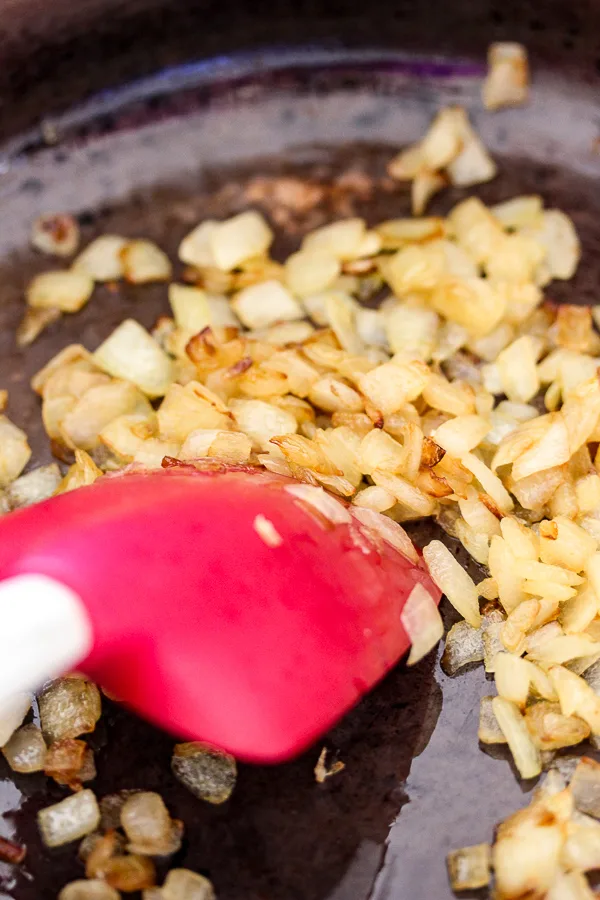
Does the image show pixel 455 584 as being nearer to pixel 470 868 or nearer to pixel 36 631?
pixel 470 868

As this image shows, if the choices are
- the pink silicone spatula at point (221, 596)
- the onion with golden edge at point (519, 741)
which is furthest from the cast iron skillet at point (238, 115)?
the onion with golden edge at point (519, 741)

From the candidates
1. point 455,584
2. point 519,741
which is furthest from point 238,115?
point 519,741

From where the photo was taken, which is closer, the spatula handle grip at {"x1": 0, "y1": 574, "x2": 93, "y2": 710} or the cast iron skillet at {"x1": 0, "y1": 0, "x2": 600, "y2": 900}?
the spatula handle grip at {"x1": 0, "y1": 574, "x2": 93, "y2": 710}

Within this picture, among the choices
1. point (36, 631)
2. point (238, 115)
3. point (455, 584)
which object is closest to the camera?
point (36, 631)

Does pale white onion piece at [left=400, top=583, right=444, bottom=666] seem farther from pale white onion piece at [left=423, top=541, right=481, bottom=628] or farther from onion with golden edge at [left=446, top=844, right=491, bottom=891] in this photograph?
onion with golden edge at [left=446, top=844, right=491, bottom=891]

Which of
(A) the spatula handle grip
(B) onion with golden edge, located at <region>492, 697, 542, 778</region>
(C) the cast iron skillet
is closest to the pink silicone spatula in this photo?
(A) the spatula handle grip

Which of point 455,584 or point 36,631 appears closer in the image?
point 36,631

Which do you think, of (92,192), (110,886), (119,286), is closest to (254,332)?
(119,286)
